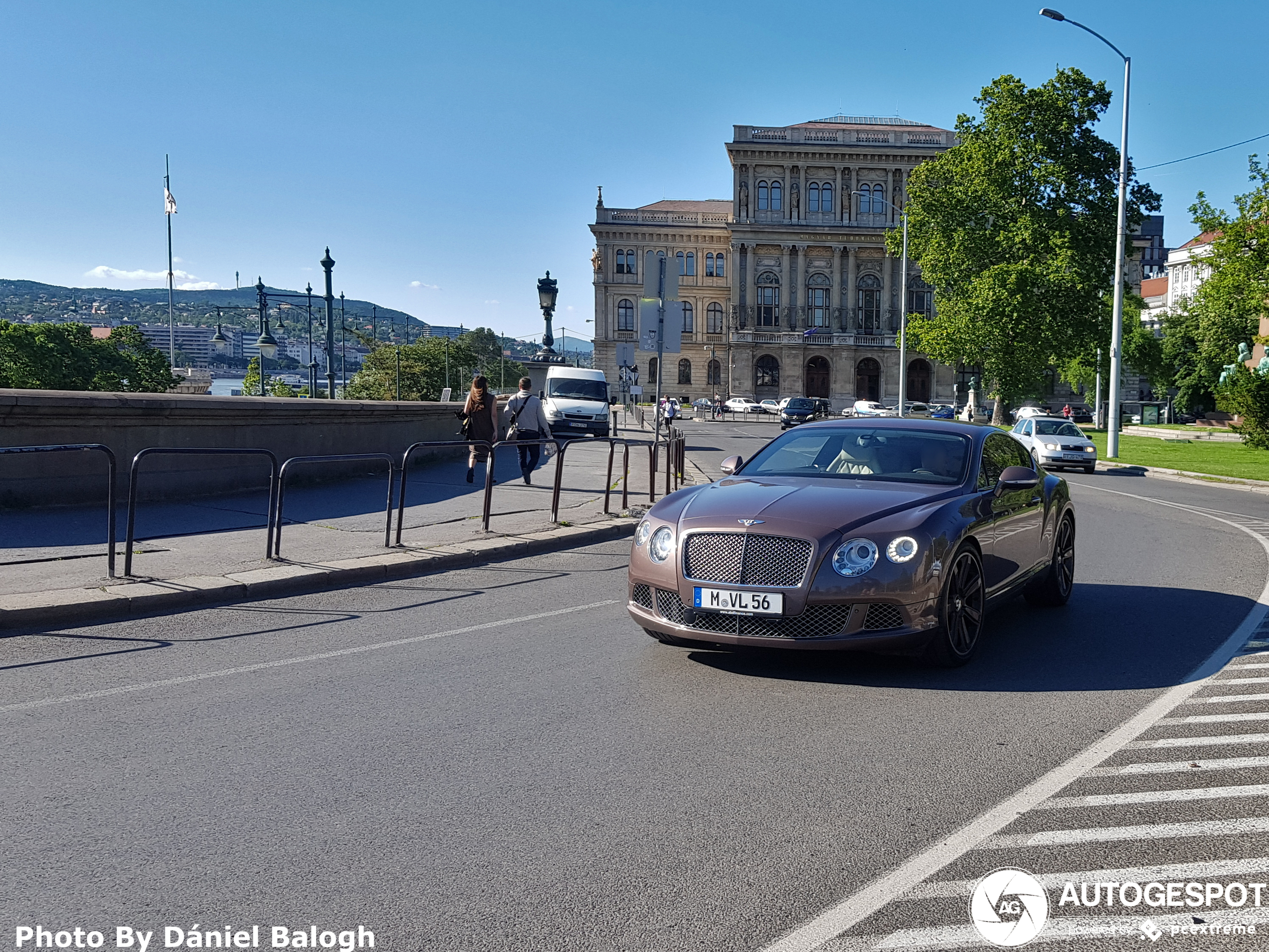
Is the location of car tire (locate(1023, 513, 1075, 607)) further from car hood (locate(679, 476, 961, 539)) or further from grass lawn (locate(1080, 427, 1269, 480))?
grass lawn (locate(1080, 427, 1269, 480))

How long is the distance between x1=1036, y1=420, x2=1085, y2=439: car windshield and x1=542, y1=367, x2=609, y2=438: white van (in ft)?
43.2

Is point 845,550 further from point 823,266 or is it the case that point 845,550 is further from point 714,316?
point 714,316

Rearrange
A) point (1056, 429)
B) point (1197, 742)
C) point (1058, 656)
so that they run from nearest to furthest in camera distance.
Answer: point (1197, 742)
point (1058, 656)
point (1056, 429)

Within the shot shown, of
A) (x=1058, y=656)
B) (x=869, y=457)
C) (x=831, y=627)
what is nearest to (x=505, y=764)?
(x=831, y=627)

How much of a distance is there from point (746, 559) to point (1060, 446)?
24616 millimetres

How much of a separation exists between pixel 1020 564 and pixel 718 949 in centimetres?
543

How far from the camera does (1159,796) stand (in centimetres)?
435

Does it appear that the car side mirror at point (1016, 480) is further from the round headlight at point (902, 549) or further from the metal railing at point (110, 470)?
the metal railing at point (110, 470)

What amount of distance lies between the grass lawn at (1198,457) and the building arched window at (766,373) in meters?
52.6

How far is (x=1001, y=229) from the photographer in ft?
155

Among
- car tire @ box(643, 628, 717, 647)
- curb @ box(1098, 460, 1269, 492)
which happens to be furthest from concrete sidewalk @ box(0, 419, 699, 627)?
curb @ box(1098, 460, 1269, 492)

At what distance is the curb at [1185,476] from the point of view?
23.7m

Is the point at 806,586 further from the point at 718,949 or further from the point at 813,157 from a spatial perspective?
the point at 813,157

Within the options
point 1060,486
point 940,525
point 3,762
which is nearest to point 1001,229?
point 1060,486
